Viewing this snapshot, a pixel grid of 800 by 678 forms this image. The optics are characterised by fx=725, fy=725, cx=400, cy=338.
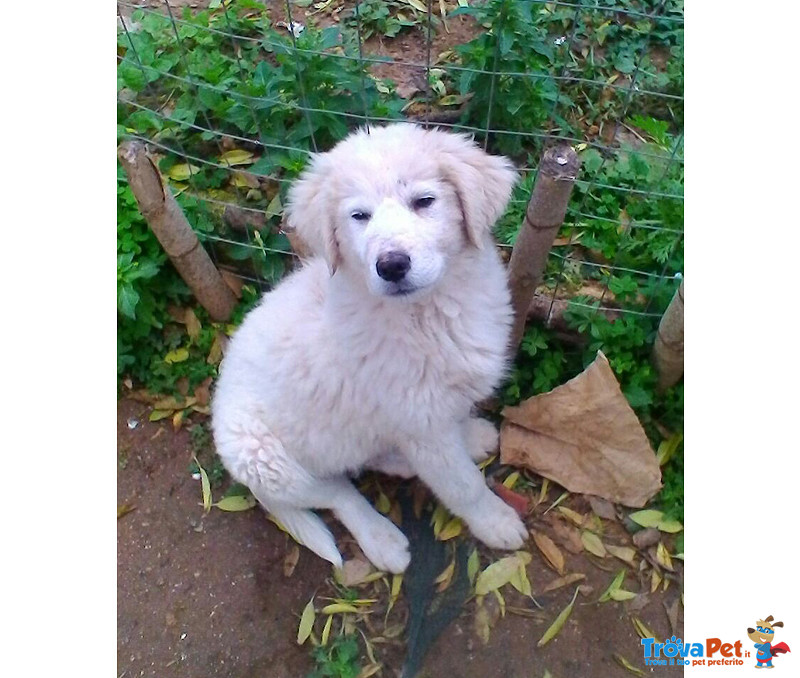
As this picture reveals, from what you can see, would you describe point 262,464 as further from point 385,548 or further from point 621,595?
point 621,595

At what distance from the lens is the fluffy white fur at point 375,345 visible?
6.76 ft

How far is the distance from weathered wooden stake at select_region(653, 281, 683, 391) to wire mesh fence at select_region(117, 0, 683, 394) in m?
0.19

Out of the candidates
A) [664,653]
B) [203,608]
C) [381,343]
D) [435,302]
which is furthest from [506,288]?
[203,608]

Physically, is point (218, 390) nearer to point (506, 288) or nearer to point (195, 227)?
point (195, 227)

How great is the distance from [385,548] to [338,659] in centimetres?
43

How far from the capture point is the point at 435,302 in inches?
89.3

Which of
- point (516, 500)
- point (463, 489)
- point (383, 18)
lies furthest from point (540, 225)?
point (383, 18)

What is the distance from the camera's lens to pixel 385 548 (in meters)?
2.78

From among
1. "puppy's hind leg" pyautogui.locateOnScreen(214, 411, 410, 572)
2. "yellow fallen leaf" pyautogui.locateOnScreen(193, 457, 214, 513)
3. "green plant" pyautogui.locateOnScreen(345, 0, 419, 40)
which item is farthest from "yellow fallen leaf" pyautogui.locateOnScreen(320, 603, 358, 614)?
"green plant" pyautogui.locateOnScreen(345, 0, 419, 40)

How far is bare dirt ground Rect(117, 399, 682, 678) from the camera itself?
8.52ft

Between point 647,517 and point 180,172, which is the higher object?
point 180,172

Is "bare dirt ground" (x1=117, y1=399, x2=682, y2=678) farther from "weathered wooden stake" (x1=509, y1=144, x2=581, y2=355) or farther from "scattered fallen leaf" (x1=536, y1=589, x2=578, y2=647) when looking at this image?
"weathered wooden stake" (x1=509, y1=144, x2=581, y2=355)
